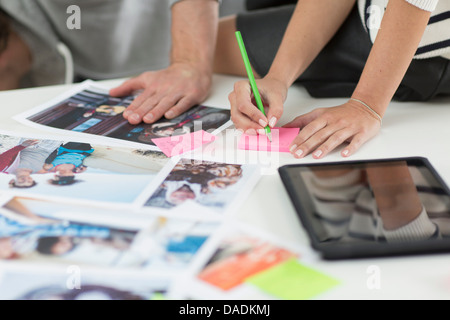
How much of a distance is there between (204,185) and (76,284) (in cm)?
22

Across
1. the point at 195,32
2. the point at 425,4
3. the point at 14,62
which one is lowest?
the point at 14,62

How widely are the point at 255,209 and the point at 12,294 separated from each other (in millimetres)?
274

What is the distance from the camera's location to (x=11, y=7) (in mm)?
1303

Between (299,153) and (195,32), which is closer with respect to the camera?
(299,153)

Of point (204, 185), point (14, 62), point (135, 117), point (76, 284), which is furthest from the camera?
point (14, 62)

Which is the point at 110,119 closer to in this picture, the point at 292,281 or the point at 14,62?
the point at 292,281

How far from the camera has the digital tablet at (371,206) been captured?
51 centimetres

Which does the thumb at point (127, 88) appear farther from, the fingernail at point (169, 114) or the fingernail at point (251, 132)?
the fingernail at point (251, 132)

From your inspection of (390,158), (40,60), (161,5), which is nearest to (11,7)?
(40,60)

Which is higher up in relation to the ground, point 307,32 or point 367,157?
point 307,32

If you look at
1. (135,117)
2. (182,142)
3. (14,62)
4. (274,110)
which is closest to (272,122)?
(274,110)

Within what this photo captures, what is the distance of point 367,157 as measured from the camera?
72 centimetres

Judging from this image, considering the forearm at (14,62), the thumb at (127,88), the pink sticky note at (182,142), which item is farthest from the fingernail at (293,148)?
the forearm at (14,62)
